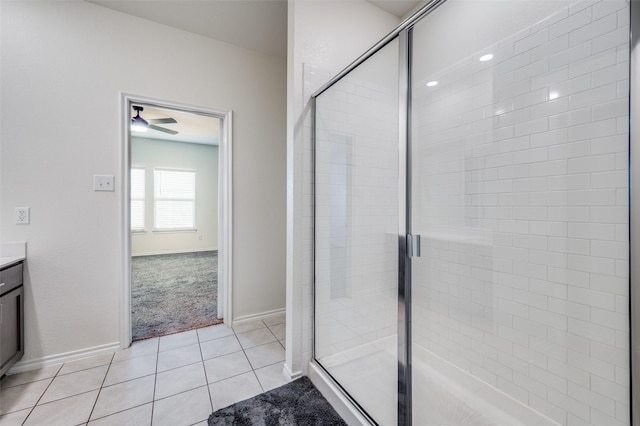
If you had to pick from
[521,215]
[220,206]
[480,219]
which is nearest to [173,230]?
[220,206]

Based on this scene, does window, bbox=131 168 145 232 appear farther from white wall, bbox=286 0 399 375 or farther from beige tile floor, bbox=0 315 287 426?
white wall, bbox=286 0 399 375

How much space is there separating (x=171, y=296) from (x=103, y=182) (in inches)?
73.0

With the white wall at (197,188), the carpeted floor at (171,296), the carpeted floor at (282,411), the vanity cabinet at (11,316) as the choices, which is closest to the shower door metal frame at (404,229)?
the carpeted floor at (282,411)

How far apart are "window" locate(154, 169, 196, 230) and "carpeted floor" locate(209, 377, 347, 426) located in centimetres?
560

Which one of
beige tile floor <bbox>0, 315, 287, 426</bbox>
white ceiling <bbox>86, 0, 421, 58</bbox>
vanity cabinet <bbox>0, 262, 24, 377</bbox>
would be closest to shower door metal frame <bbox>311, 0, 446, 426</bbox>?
beige tile floor <bbox>0, 315, 287, 426</bbox>

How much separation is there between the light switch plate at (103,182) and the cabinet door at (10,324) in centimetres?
84

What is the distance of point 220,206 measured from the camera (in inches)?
113

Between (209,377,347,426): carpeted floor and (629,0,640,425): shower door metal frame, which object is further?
(209,377,347,426): carpeted floor

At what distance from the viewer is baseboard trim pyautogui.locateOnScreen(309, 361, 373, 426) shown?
4.66 ft

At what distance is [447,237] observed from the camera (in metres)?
1.69

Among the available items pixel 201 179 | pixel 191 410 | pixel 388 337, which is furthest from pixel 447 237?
pixel 201 179

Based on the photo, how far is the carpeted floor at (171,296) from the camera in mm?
2664

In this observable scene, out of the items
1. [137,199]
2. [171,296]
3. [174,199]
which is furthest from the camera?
[174,199]

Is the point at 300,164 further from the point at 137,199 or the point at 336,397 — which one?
the point at 137,199
